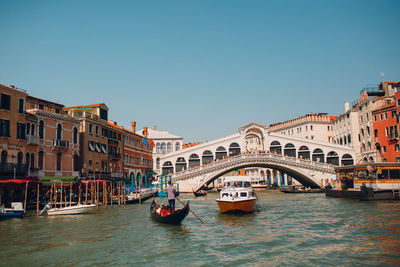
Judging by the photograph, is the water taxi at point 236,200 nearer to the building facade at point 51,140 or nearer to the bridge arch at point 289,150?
the building facade at point 51,140

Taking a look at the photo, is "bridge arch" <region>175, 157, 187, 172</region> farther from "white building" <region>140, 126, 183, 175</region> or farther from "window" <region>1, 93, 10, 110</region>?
"window" <region>1, 93, 10, 110</region>

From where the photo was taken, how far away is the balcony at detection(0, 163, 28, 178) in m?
21.2

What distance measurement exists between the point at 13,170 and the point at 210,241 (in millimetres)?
14672

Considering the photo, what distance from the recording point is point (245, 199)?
60.6 ft

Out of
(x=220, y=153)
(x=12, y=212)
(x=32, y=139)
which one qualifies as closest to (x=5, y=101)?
(x=32, y=139)

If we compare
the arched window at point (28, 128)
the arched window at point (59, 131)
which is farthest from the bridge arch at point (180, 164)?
the arched window at point (28, 128)

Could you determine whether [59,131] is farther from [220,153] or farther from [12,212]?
[220,153]

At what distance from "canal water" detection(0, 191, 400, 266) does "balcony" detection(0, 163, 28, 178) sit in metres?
4.33

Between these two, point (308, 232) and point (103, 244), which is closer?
point (103, 244)

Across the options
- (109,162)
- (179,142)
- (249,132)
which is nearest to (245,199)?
(109,162)

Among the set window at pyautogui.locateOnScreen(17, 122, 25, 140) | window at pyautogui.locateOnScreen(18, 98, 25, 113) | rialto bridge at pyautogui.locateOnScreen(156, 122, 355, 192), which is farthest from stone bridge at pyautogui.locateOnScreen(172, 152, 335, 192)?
window at pyautogui.locateOnScreen(18, 98, 25, 113)

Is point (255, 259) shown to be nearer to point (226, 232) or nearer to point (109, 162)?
point (226, 232)

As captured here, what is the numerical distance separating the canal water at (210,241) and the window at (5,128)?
19.8 feet

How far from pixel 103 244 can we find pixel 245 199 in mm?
8337
